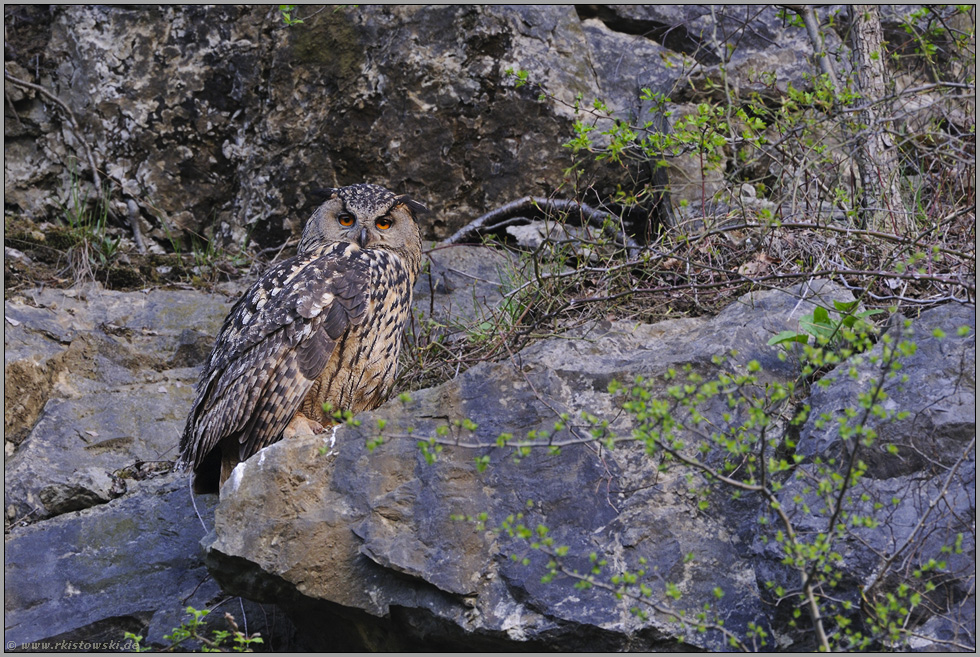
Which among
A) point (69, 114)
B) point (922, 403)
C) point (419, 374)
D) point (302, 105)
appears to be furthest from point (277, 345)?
point (69, 114)

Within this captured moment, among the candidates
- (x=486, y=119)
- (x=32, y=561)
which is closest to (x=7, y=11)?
(x=486, y=119)

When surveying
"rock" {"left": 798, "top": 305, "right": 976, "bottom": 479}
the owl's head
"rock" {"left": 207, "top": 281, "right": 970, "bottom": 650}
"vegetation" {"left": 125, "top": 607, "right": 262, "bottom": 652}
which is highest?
the owl's head

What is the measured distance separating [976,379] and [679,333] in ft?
3.66

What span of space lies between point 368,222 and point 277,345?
788 millimetres

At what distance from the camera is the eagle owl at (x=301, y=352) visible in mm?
3486

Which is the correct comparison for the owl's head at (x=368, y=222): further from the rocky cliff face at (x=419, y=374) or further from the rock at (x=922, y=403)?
the rock at (x=922, y=403)

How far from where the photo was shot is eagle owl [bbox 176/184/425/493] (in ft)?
11.4

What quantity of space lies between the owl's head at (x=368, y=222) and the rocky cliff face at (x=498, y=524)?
96 centimetres

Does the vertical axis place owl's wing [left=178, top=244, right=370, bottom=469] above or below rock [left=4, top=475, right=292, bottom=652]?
above

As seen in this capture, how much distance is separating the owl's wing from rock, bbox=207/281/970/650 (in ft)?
1.31

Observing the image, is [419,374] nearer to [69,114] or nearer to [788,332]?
[788,332]

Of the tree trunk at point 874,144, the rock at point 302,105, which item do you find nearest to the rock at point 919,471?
the tree trunk at point 874,144

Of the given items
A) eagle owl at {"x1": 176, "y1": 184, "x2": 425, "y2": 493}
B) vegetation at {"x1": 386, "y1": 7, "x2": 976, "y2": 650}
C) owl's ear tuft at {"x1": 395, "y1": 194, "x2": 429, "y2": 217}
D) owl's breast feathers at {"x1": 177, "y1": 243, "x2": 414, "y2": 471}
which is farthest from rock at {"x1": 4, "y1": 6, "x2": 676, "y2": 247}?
owl's breast feathers at {"x1": 177, "y1": 243, "x2": 414, "y2": 471}

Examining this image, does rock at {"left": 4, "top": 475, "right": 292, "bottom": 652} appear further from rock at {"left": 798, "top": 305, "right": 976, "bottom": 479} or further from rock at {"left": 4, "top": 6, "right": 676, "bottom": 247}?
rock at {"left": 798, "top": 305, "right": 976, "bottom": 479}
